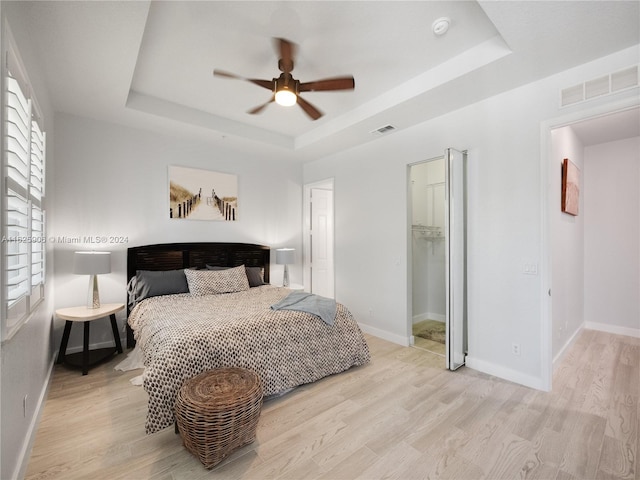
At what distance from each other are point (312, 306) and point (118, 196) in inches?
108

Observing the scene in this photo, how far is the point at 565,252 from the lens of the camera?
3.45m

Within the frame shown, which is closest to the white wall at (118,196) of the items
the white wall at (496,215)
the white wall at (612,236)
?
the white wall at (496,215)

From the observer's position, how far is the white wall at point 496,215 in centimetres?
265

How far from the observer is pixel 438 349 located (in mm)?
3621

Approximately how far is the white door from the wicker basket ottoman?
3.44 m

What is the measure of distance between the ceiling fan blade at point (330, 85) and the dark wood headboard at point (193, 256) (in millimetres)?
2639

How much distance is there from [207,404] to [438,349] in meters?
2.81

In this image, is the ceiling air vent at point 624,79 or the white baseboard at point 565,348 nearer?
the ceiling air vent at point 624,79

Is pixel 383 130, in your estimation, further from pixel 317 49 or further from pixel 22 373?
pixel 22 373

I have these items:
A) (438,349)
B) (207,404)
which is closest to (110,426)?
(207,404)

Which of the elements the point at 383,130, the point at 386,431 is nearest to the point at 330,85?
the point at 383,130

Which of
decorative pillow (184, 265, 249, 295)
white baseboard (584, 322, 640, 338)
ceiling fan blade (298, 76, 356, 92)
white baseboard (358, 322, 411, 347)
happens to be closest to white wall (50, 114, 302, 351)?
decorative pillow (184, 265, 249, 295)

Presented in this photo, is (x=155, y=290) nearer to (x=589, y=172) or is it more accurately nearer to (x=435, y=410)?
(x=435, y=410)

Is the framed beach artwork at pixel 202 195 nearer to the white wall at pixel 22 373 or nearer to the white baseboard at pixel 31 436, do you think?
the white wall at pixel 22 373
